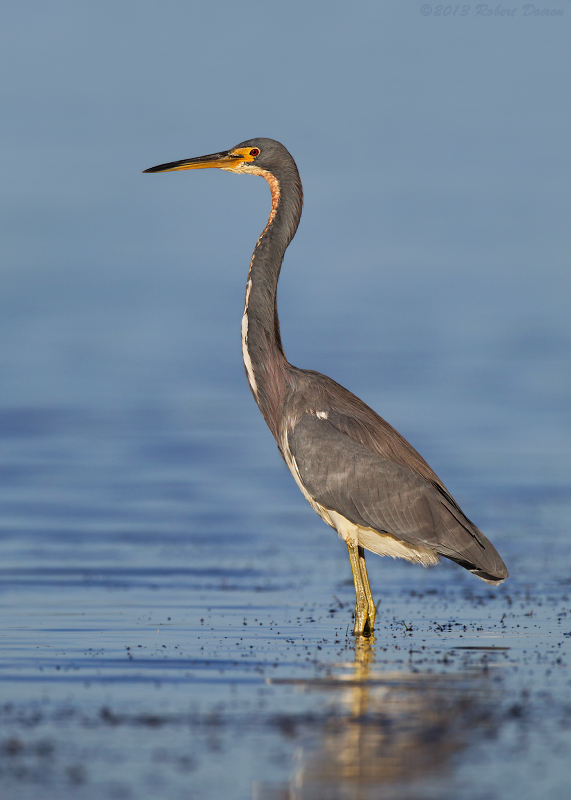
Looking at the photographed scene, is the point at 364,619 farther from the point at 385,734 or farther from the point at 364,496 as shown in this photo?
the point at 385,734

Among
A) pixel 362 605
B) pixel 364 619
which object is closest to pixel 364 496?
pixel 362 605

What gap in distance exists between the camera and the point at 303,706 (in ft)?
19.3

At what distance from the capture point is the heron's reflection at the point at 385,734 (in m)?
4.54

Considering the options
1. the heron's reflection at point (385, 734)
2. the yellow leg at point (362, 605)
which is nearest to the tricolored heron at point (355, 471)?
the yellow leg at point (362, 605)

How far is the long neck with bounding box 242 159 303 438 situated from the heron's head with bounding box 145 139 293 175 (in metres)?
0.34

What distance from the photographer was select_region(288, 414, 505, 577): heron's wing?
30.0 feet

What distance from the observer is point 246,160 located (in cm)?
1059

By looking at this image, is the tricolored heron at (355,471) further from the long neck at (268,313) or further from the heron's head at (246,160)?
the heron's head at (246,160)

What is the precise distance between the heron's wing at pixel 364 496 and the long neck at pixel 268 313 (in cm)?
54

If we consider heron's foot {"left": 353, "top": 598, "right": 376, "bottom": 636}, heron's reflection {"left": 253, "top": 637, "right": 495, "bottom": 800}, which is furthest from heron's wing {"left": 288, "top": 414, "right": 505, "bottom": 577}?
heron's reflection {"left": 253, "top": 637, "right": 495, "bottom": 800}

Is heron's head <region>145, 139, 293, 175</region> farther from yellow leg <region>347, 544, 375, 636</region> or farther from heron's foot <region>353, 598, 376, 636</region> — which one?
heron's foot <region>353, 598, 376, 636</region>

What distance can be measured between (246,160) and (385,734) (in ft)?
21.6

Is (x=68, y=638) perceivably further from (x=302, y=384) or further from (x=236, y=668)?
(x=302, y=384)

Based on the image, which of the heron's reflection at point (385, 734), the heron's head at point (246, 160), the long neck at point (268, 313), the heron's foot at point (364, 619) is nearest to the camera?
the heron's reflection at point (385, 734)
